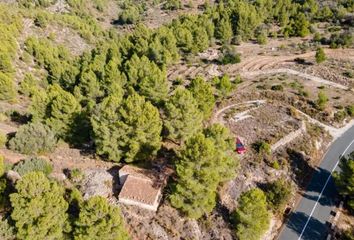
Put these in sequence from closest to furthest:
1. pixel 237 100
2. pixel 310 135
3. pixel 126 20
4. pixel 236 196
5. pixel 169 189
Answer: pixel 169 189, pixel 236 196, pixel 310 135, pixel 237 100, pixel 126 20

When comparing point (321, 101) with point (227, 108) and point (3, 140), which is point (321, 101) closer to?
point (227, 108)

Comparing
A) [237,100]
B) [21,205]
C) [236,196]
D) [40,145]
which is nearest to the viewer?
[21,205]


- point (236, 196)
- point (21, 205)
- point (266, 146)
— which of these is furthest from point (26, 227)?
point (266, 146)

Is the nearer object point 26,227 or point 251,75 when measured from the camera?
point 26,227

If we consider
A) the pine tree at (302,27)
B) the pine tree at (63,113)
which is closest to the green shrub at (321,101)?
the pine tree at (63,113)

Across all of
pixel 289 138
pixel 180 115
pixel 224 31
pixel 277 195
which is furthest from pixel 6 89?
pixel 224 31

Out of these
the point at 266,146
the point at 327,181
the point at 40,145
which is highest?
the point at 40,145

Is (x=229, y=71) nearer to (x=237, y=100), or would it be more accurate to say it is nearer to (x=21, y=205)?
(x=237, y=100)
